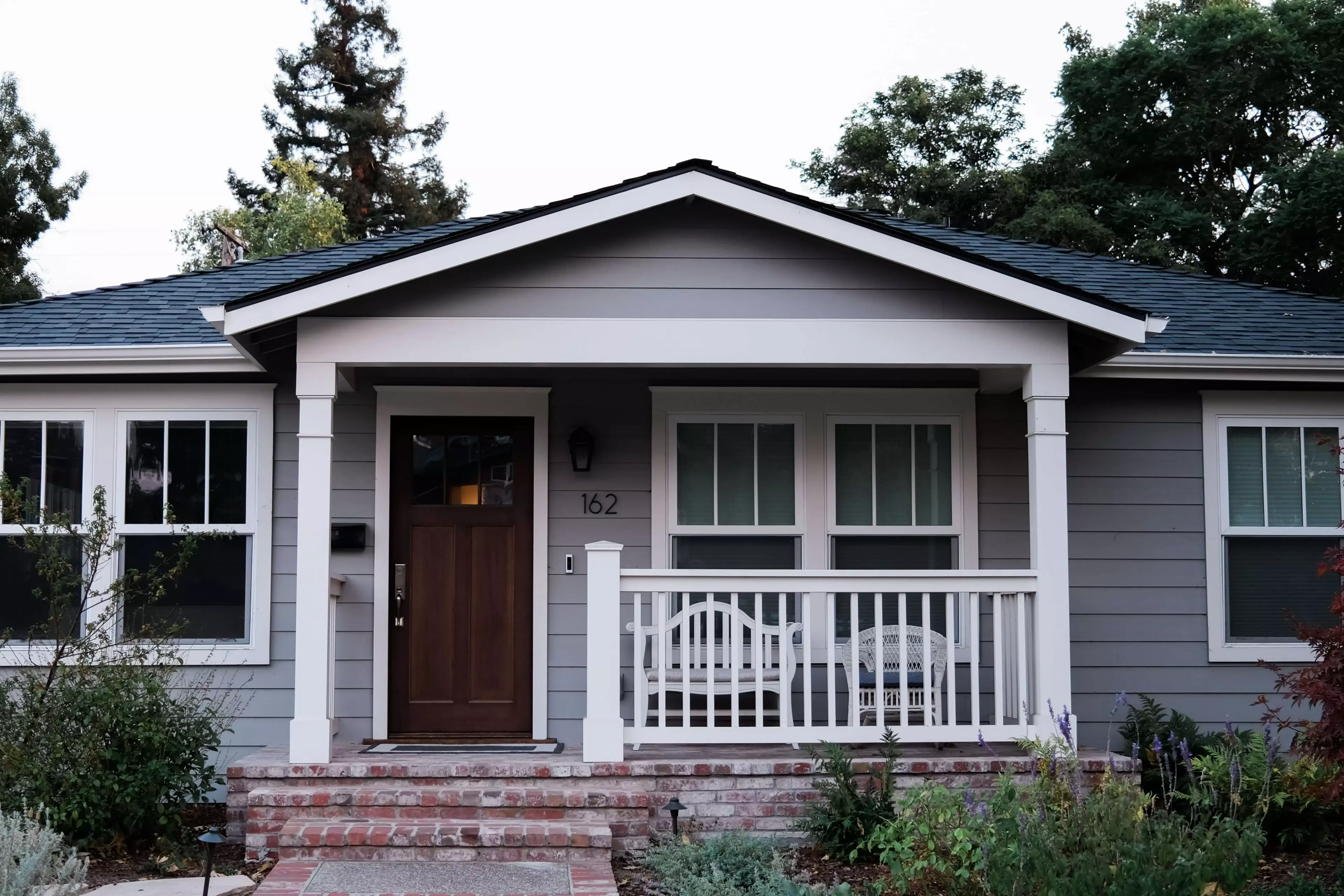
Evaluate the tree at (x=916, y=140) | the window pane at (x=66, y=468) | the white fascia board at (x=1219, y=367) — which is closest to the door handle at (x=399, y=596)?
the window pane at (x=66, y=468)

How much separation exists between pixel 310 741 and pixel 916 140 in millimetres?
18302

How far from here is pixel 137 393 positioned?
23.7ft

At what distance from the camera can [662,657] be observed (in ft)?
20.0

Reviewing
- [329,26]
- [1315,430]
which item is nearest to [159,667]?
[1315,430]

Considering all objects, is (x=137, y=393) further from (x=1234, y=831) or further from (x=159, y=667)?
(x=1234, y=831)

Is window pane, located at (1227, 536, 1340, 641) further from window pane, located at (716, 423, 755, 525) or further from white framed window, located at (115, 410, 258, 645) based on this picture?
white framed window, located at (115, 410, 258, 645)

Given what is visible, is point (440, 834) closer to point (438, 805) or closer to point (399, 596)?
point (438, 805)

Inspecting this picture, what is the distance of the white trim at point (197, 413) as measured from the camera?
7141 millimetres

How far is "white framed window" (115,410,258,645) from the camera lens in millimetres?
7160

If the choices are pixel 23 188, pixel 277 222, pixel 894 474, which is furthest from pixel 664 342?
pixel 23 188

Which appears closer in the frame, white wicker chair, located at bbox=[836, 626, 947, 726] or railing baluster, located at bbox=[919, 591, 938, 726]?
railing baluster, located at bbox=[919, 591, 938, 726]

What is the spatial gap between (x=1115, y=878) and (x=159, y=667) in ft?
15.2

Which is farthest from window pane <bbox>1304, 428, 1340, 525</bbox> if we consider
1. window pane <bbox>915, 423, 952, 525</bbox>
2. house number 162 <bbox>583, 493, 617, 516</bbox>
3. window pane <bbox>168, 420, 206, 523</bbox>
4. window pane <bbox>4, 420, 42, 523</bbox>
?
window pane <bbox>4, 420, 42, 523</bbox>

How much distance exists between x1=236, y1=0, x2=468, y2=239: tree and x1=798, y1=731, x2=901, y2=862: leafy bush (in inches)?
916
